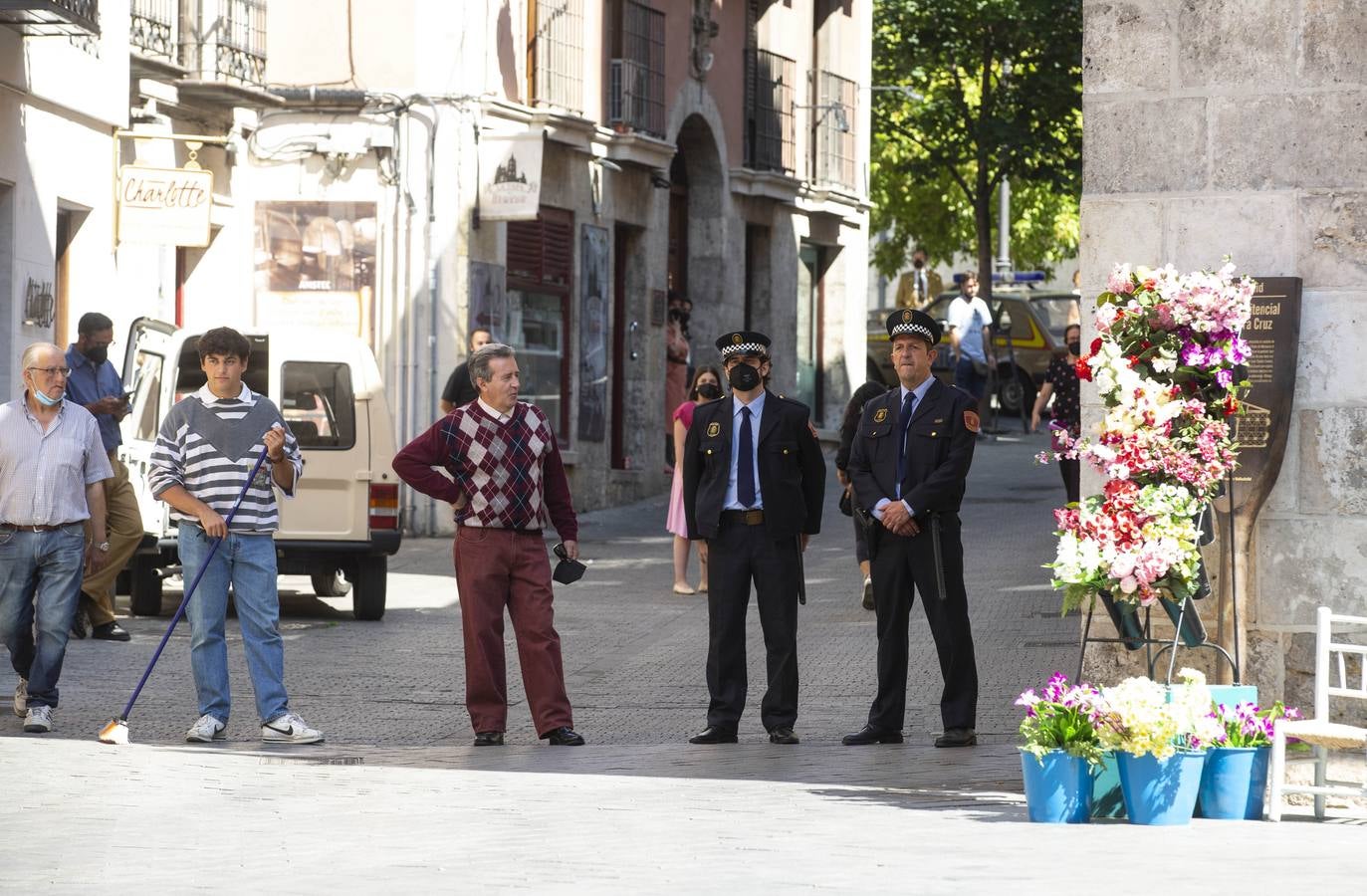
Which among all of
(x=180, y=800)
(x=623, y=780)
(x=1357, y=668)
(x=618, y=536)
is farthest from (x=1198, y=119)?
(x=618, y=536)

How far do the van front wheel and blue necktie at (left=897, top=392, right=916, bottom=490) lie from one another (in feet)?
20.2

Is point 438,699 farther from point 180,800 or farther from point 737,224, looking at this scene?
point 737,224

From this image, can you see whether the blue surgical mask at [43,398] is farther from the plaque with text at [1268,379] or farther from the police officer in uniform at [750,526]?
the plaque with text at [1268,379]

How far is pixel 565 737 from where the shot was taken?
36.3ft

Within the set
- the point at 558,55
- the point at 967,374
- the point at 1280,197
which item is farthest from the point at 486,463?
the point at 967,374

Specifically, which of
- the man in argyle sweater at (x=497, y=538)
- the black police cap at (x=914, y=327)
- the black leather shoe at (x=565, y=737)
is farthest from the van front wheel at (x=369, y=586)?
the black police cap at (x=914, y=327)

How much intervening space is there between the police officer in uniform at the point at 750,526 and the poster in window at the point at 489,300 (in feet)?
41.7

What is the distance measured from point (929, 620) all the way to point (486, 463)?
2.06 m

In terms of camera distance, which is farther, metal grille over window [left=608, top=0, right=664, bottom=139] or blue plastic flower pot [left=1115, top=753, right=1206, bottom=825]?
metal grille over window [left=608, top=0, right=664, bottom=139]

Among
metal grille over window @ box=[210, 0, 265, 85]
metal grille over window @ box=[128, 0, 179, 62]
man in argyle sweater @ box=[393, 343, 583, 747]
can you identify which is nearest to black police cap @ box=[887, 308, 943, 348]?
man in argyle sweater @ box=[393, 343, 583, 747]

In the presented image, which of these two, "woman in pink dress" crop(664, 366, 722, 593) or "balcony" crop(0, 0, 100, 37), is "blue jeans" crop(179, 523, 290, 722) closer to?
"woman in pink dress" crop(664, 366, 722, 593)

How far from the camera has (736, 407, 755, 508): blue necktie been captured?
1127cm

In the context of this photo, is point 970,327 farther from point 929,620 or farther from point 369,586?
point 929,620

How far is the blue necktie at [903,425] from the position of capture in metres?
11.2
